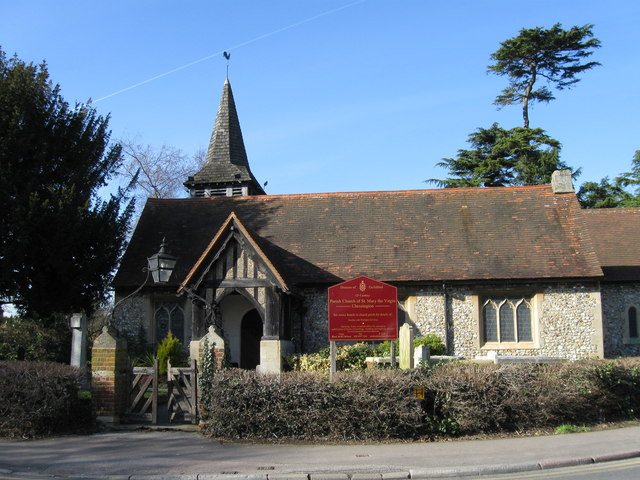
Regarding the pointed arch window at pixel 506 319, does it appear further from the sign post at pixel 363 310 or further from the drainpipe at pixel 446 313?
the sign post at pixel 363 310

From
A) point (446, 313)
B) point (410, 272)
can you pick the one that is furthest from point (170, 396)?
point (446, 313)

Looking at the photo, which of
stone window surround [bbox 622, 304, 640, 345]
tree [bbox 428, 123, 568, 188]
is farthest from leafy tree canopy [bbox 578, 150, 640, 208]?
stone window surround [bbox 622, 304, 640, 345]

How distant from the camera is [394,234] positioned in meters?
22.8

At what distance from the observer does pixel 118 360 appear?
1300cm

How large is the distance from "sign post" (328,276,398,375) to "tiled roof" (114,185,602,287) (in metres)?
6.12

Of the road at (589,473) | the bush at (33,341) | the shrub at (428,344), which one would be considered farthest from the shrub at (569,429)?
the bush at (33,341)

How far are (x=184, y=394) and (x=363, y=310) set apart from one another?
407cm

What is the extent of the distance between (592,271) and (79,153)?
57.5 feet

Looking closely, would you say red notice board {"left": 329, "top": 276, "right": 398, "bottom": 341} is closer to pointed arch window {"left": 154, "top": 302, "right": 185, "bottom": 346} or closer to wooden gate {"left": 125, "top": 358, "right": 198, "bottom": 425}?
wooden gate {"left": 125, "top": 358, "right": 198, "bottom": 425}

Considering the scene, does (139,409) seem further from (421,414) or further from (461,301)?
(461,301)

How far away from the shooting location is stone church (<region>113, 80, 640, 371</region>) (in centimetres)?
1867

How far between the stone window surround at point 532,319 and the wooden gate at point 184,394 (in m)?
10.5

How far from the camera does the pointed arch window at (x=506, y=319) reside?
20812 millimetres

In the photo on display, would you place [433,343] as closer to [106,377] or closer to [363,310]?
[363,310]
